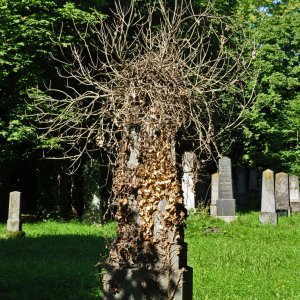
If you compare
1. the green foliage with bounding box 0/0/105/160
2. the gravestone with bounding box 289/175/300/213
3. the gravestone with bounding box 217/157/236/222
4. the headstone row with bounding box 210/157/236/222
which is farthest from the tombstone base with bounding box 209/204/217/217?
the green foliage with bounding box 0/0/105/160

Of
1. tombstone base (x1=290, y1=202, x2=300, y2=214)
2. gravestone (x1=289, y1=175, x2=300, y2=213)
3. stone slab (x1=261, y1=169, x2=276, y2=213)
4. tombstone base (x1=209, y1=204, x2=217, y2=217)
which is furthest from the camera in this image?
gravestone (x1=289, y1=175, x2=300, y2=213)

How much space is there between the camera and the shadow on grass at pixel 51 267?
10023 mm

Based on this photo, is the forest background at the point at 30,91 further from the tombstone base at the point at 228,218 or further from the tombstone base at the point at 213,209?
the tombstone base at the point at 213,209

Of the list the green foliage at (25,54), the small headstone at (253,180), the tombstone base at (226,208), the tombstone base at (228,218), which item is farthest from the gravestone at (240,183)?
the green foliage at (25,54)

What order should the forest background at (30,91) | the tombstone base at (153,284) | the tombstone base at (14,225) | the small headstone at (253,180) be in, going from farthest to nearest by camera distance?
1. the small headstone at (253,180)
2. the forest background at (30,91)
3. the tombstone base at (14,225)
4. the tombstone base at (153,284)

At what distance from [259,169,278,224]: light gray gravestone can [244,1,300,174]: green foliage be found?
12293mm

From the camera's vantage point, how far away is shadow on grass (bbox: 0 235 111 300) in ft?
32.9

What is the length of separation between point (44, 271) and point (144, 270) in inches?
217

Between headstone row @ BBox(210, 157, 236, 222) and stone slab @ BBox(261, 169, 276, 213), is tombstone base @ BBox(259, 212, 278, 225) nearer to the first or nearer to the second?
stone slab @ BBox(261, 169, 276, 213)

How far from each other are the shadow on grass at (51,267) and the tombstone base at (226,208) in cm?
588

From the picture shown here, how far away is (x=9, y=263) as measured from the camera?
12.9 meters

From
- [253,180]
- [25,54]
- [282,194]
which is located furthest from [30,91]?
[253,180]

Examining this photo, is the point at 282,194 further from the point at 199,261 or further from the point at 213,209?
the point at 199,261

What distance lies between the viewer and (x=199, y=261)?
12.9 m
